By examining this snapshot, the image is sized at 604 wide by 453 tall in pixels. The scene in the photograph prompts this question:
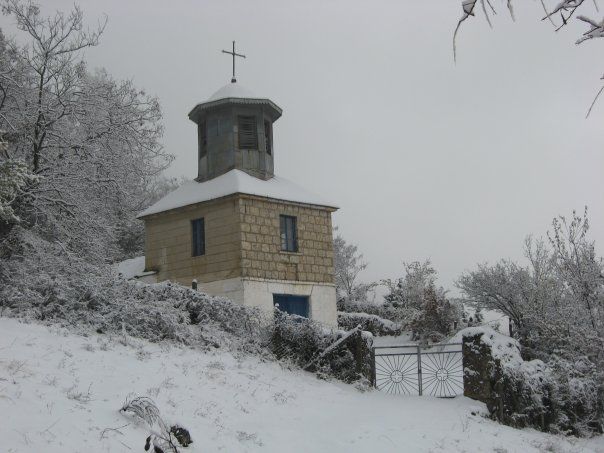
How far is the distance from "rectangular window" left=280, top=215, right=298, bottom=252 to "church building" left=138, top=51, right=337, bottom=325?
4 centimetres

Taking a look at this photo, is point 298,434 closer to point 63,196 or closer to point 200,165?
point 63,196

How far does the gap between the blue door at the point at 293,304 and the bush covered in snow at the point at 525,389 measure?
8.35 meters

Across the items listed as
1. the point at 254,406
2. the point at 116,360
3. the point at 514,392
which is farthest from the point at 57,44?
the point at 514,392

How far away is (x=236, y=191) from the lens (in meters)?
23.5

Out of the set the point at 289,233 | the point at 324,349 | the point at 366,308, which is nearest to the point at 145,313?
the point at 324,349

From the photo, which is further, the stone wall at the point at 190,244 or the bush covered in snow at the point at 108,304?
the stone wall at the point at 190,244

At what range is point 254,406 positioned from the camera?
13133 mm

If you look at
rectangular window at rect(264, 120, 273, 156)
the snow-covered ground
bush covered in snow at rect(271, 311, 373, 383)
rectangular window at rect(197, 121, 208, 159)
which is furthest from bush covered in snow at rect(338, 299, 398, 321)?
the snow-covered ground

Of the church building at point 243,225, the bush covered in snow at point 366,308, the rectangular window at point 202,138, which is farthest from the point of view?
the bush covered in snow at point 366,308

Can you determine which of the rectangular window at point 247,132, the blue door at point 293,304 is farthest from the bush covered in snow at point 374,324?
the rectangular window at point 247,132

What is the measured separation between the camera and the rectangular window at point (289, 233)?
2477cm

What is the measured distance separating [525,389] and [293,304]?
9.99 m

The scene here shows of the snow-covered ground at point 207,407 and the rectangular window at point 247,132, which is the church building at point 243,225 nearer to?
the rectangular window at point 247,132

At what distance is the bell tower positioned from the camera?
26.5 metres
